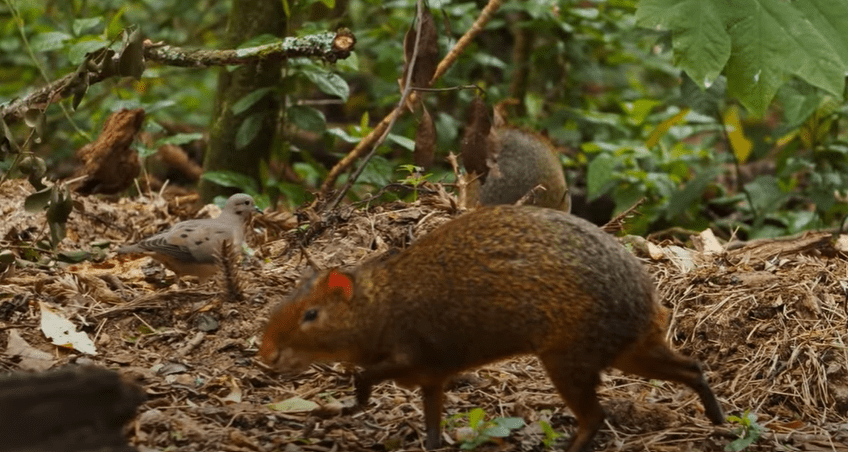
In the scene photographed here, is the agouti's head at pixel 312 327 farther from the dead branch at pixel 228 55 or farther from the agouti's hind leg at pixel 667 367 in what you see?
the dead branch at pixel 228 55

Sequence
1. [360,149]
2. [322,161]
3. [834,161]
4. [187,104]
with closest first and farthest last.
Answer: [360,149], [834,161], [322,161], [187,104]

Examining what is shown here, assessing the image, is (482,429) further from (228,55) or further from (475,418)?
(228,55)

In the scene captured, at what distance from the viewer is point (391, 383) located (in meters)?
4.32

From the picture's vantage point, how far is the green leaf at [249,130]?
6785mm

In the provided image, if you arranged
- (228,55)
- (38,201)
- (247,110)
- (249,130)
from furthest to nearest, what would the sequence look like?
1. (247,110)
2. (249,130)
3. (228,55)
4. (38,201)

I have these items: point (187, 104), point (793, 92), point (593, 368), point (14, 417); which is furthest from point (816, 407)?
point (187, 104)

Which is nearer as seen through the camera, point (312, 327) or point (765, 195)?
point (312, 327)

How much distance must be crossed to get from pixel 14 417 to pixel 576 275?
1758 mm

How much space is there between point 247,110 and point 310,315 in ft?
12.2

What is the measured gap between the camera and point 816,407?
4.12m

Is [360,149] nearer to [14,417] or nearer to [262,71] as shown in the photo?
[262,71]

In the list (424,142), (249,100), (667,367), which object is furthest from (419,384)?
(249,100)

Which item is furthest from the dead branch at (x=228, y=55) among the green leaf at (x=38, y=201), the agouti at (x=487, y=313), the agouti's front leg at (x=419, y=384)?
the agouti's front leg at (x=419, y=384)

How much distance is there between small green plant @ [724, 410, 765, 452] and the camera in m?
3.59
